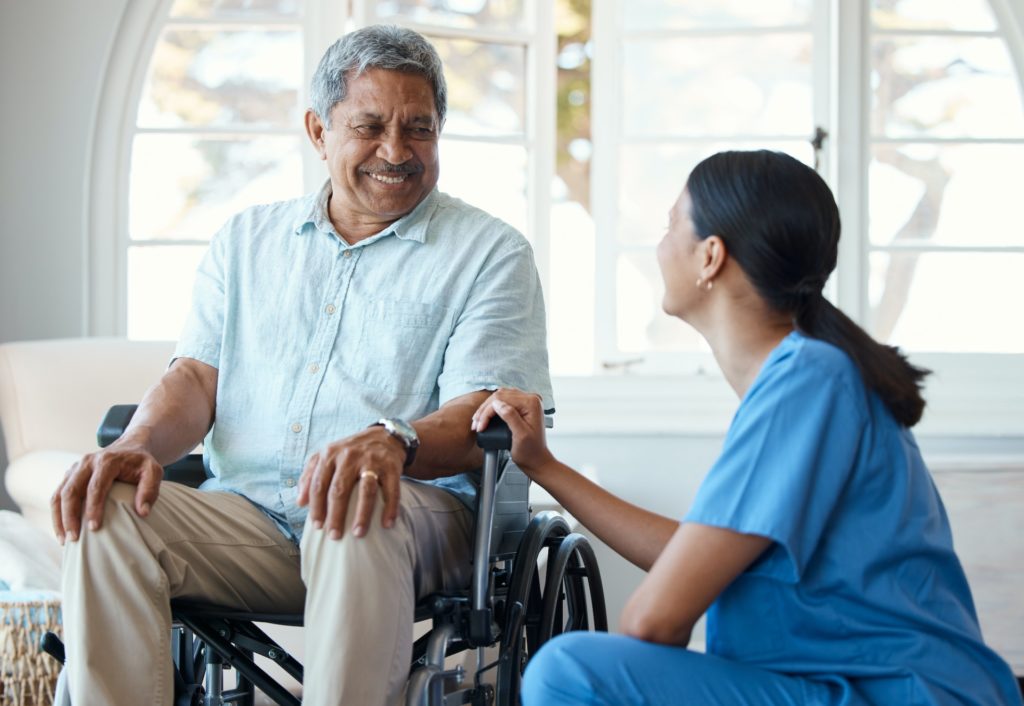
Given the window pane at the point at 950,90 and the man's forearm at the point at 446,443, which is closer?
the man's forearm at the point at 446,443

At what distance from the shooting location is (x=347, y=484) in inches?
62.7

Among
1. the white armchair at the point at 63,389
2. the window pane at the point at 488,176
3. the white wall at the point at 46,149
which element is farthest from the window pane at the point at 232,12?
the white armchair at the point at 63,389

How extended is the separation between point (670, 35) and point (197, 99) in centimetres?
141

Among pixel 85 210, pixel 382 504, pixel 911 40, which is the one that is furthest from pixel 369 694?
pixel 911 40

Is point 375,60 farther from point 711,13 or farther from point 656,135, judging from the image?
point 711,13

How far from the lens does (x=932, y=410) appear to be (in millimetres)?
3678

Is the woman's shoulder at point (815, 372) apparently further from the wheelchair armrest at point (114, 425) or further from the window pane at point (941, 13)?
the window pane at point (941, 13)

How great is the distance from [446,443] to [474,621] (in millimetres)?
255

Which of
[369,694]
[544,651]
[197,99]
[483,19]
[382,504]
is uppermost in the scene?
[483,19]

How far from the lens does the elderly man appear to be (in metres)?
1.60

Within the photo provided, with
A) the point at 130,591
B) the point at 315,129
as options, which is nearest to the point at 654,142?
the point at 315,129

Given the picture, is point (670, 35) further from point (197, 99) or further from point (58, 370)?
point (58, 370)

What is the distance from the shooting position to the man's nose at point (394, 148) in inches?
81.5

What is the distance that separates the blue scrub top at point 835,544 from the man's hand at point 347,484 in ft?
1.46
